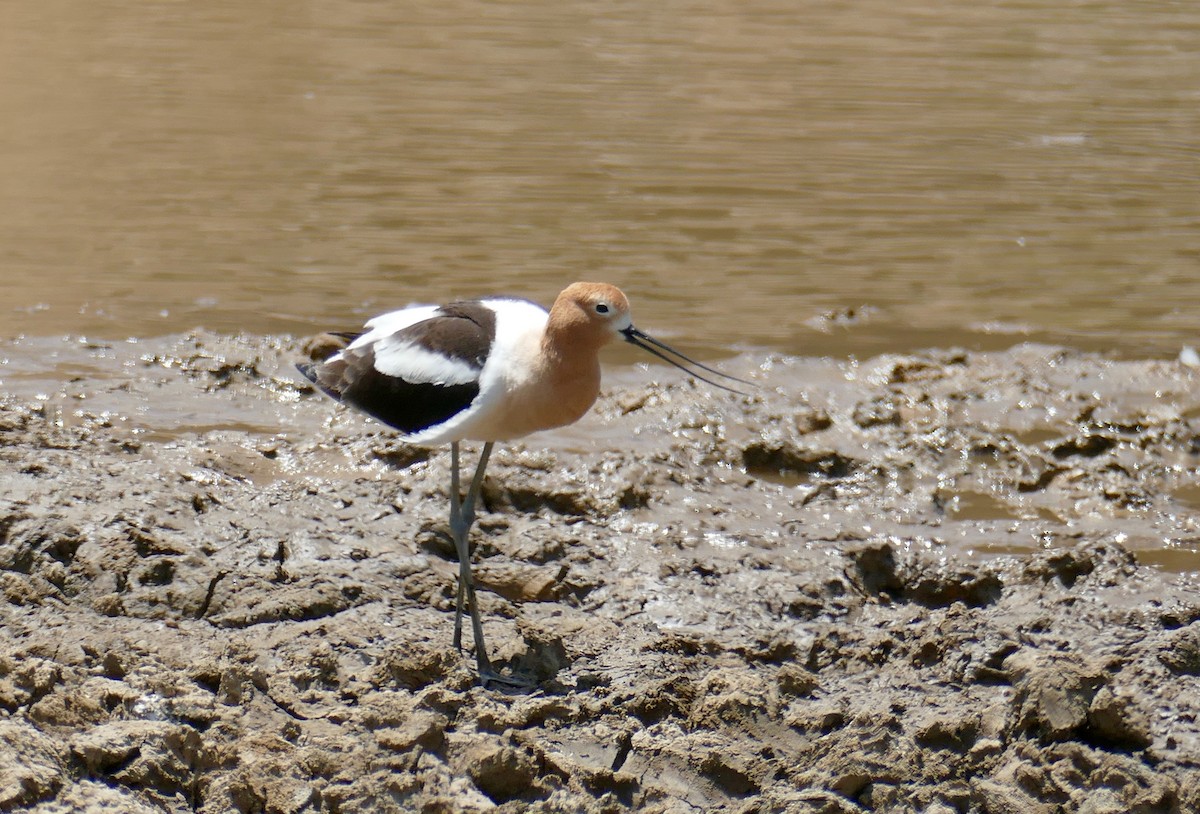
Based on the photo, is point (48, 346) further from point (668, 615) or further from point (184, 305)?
point (668, 615)

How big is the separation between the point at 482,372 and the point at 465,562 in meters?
0.55

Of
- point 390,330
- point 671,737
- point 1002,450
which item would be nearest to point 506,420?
point 390,330

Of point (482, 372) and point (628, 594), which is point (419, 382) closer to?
point (482, 372)

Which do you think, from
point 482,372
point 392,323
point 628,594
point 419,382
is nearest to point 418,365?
point 419,382

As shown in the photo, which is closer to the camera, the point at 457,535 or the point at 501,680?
the point at 501,680

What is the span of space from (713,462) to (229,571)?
78.0 inches

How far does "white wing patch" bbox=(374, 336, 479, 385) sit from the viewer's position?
4113mm

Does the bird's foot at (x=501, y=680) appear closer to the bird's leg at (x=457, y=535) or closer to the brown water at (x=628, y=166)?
the bird's leg at (x=457, y=535)

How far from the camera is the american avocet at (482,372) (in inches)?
156

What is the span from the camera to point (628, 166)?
9.03m

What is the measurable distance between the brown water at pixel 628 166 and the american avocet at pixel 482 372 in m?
2.43

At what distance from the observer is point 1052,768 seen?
3.36 metres

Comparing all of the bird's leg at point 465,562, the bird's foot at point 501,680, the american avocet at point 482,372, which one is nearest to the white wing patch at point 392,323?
the american avocet at point 482,372

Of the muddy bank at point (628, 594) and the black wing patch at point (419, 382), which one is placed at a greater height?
the black wing patch at point (419, 382)
